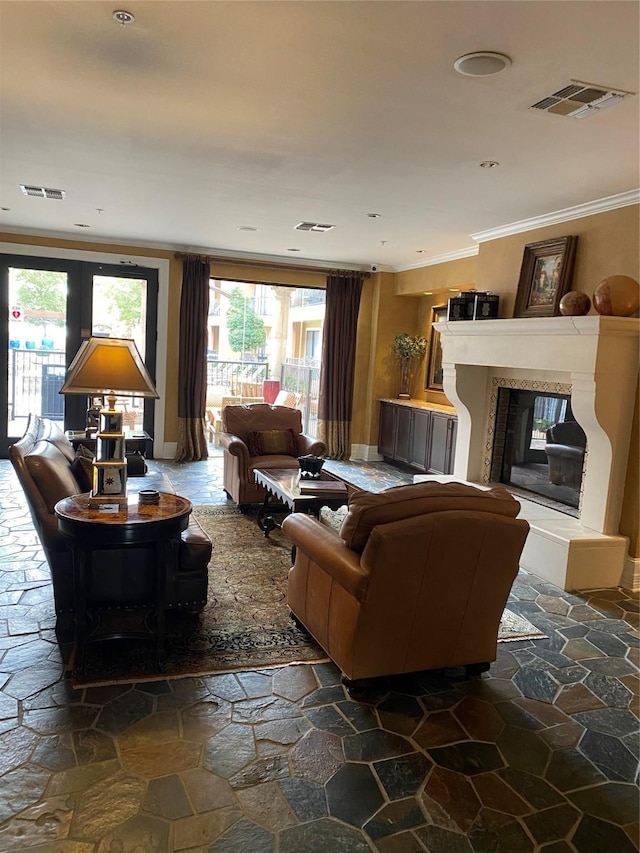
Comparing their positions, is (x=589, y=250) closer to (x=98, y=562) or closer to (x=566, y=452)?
(x=566, y=452)

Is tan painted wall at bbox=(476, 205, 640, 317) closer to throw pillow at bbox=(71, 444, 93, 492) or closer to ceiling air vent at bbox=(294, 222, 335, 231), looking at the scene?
ceiling air vent at bbox=(294, 222, 335, 231)

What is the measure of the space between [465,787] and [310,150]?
3.52m

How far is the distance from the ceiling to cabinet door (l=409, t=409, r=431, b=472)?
8.44 feet

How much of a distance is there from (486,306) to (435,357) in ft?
8.86

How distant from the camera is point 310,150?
3.96 meters

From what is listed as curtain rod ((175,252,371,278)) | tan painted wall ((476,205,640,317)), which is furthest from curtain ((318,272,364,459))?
tan painted wall ((476,205,640,317))

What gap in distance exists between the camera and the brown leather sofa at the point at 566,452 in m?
5.21

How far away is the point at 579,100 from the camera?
301cm

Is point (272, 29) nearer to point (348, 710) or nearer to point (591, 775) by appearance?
point (348, 710)

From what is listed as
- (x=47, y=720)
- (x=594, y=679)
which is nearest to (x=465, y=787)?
(x=594, y=679)

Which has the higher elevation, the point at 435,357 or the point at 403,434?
the point at 435,357

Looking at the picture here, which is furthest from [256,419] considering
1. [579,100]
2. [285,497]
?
[579,100]

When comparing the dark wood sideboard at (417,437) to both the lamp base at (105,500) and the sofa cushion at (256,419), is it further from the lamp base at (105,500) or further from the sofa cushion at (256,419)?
the lamp base at (105,500)

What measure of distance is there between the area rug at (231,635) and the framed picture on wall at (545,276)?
107 inches
